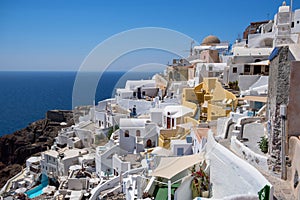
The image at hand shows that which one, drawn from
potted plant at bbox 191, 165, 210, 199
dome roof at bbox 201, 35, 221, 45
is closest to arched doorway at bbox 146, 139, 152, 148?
potted plant at bbox 191, 165, 210, 199

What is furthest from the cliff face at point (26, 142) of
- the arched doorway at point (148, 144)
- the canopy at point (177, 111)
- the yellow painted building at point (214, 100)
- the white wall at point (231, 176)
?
the white wall at point (231, 176)

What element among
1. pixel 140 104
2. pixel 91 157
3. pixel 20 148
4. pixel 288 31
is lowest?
pixel 20 148

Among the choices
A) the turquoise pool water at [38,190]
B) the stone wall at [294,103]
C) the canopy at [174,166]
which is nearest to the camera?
the stone wall at [294,103]

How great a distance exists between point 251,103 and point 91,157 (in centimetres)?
1071

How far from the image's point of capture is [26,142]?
34531 mm

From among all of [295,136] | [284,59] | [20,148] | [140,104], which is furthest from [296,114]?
[20,148]

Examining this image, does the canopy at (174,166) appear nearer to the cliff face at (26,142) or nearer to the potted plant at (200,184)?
the potted plant at (200,184)

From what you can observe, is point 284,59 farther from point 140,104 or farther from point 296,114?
point 140,104

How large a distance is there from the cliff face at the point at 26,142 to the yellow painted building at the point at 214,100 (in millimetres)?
19747

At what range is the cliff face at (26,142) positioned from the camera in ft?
98.7

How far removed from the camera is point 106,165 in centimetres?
1520

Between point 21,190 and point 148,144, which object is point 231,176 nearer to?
point 148,144

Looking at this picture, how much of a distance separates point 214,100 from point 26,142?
2826 cm

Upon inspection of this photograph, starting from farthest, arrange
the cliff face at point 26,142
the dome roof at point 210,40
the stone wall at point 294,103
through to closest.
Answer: the dome roof at point 210,40, the cliff face at point 26,142, the stone wall at point 294,103
